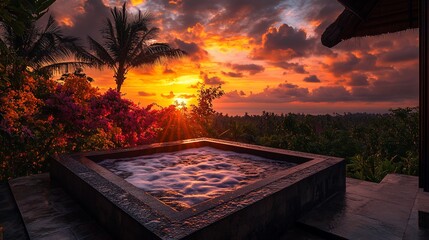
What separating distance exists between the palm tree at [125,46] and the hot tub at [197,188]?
11.4 m

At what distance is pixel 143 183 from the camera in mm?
3662

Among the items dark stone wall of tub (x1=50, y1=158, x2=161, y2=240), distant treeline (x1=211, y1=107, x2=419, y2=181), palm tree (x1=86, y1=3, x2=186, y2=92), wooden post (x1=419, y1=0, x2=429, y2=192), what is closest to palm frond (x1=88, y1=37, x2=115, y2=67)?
palm tree (x1=86, y1=3, x2=186, y2=92)

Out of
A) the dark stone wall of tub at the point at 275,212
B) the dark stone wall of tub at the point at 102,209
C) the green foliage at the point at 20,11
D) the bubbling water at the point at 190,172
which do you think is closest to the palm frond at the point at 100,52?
the bubbling water at the point at 190,172

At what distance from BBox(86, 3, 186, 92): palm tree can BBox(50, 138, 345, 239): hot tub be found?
11373mm

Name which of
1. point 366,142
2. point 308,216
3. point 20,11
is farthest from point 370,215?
point 366,142

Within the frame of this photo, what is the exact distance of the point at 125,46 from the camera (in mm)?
15070

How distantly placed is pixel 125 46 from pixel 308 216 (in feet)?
47.5

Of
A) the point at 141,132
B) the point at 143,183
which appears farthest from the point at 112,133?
the point at 143,183

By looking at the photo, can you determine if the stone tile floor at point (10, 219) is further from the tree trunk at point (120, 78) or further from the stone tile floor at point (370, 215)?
the tree trunk at point (120, 78)

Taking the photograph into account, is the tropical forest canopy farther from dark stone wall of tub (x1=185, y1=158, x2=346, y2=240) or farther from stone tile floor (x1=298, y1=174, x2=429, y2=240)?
dark stone wall of tub (x1=185, y1=158, x2=346, y2=240)

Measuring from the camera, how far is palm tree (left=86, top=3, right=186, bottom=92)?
15156mm

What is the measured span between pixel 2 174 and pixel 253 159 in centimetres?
477

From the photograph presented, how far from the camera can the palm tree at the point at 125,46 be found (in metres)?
15.2

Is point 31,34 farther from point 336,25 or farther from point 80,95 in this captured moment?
point 336,25
